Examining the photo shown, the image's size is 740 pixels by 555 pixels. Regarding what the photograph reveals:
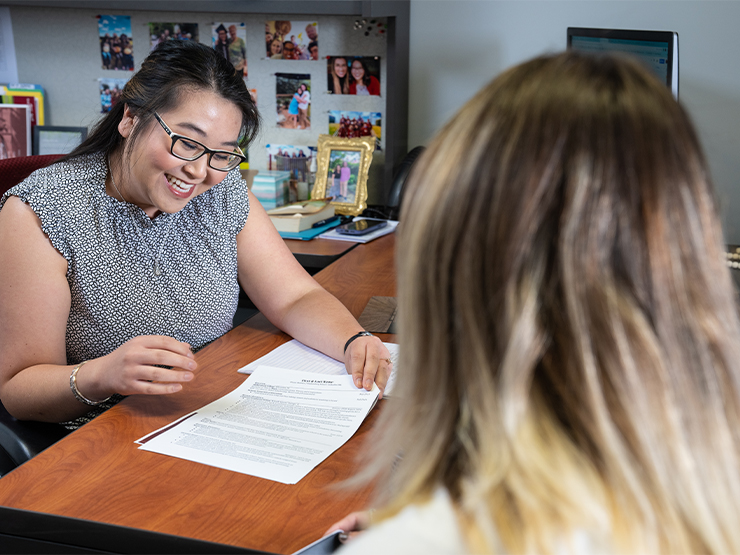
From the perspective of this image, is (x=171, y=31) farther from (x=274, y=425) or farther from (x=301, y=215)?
(x=274, y=425)

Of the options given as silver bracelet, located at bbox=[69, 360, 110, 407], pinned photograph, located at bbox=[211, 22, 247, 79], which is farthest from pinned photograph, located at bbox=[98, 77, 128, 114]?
silver bracelet, located at bbox=[69, 360, 110, 407]

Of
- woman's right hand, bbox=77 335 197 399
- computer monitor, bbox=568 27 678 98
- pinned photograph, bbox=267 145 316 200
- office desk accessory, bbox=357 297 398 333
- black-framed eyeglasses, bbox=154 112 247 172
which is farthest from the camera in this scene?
pinned photograph, bbox=267 145 316 200

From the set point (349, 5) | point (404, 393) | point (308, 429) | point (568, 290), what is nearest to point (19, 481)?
point (308, 429)

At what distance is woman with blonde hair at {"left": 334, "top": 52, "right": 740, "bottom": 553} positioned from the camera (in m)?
0.42

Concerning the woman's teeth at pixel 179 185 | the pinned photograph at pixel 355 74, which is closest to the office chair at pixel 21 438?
the woman's teeth at pixel 179 185

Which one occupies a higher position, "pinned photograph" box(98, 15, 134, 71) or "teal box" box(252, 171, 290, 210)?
"pinned photograph" box(98, 15, 134, 71)

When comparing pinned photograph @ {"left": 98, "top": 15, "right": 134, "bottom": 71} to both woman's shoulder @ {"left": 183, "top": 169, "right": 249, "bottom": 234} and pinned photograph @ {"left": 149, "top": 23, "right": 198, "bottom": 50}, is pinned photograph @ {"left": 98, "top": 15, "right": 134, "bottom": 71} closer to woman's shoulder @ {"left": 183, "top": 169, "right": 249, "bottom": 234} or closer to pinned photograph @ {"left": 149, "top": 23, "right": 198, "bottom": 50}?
pinned photograph @ {"left": 149, "top": 23, "right": 198, "bottom": 50}

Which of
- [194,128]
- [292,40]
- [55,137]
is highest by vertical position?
[292,40]

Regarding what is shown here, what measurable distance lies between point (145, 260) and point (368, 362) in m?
0.49

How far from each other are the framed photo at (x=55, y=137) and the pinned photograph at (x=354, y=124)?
2.97 ft

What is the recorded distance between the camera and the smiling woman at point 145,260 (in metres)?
1.09

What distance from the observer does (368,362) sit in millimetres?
1120

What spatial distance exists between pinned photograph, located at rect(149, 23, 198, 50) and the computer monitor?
4.24 feet

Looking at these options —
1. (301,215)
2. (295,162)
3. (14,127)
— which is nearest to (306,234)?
(301,215)
